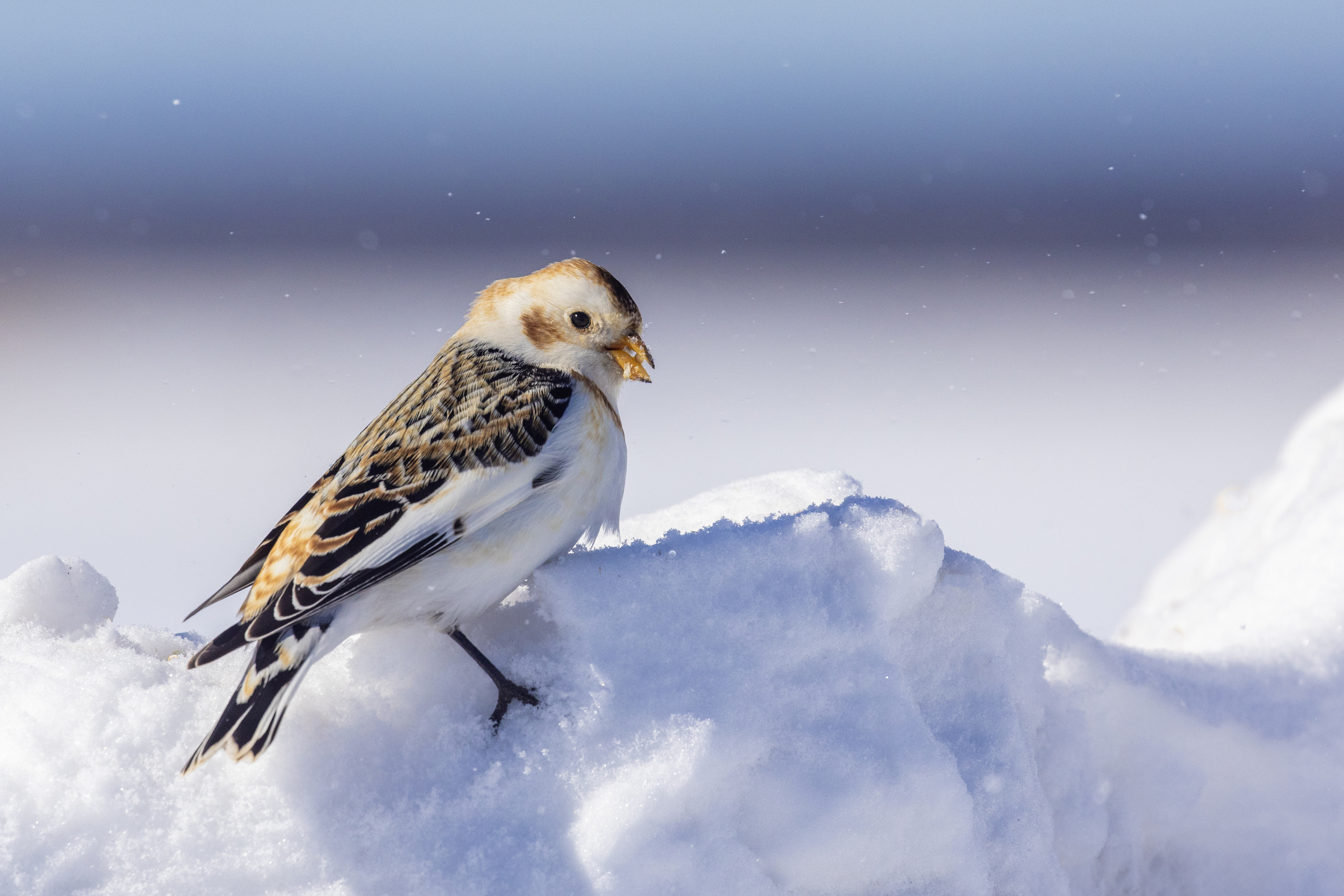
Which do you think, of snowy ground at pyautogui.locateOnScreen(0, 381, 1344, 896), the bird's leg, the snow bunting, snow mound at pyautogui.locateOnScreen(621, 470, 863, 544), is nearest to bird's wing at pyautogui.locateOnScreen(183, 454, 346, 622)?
the snow bunting

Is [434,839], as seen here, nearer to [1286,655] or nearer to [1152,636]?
[1286,655]

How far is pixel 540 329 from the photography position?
9.05ft

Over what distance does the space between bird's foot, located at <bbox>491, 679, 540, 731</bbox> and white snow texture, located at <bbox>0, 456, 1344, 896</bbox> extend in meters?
0.02

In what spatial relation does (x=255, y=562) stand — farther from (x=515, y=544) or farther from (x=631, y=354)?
(x=631, y=354)

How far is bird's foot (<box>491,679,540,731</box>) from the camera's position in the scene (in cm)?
192

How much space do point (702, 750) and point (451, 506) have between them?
28.8 inches

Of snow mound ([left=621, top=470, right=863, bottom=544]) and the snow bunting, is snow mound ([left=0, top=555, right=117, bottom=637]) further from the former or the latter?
snow mound ([left=621, top=470, right=863, bottom=544])

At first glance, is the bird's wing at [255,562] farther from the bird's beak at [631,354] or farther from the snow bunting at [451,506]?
the bird's beak at [631,354]

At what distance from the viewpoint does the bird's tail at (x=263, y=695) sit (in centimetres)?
172

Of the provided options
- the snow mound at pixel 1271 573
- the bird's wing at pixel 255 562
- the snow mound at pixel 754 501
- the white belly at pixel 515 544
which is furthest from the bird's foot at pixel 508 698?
the snow mound at pixel 1271 573

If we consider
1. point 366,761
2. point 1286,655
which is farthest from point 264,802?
point 1286,655

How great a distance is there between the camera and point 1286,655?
2682 mm

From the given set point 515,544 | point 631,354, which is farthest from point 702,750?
point 631,354

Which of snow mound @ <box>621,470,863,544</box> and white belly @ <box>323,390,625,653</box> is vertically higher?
white belly @ <box>323,390,625,653</box>
